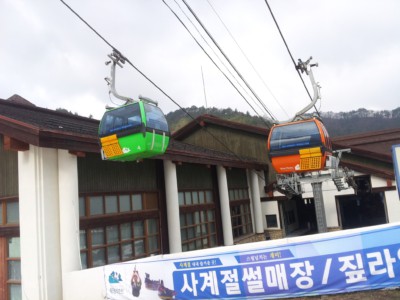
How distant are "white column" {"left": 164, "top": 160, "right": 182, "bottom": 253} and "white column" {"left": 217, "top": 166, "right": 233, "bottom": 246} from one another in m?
4.64

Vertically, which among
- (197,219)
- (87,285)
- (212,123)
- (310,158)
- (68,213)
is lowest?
(87,285)

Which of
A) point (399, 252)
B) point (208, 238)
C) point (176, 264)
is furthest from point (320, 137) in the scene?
point (208, 238)

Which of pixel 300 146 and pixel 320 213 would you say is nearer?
pixel 300 146

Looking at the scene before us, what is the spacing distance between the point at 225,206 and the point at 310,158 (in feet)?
23.3

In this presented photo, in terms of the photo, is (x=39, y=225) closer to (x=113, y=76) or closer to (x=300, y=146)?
(x=113, y=76)

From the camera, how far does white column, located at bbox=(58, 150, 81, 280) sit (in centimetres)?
901

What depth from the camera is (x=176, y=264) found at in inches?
310

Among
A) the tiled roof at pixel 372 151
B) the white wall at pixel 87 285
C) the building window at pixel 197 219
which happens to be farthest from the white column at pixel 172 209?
the tiled roof at pixel 372 151

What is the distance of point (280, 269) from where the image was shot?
7199 millimetres

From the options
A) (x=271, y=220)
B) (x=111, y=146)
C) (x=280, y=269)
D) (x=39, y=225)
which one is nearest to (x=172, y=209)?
(x=111, y=146)

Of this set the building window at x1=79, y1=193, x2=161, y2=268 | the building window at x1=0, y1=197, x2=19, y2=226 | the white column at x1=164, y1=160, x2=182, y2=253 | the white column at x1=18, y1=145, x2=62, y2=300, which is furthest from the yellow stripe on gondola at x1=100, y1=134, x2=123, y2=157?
the white column at x1=164, y1=160, x2=182, y2=253

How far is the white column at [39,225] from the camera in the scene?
8.70m

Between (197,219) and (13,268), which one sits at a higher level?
(197,219)

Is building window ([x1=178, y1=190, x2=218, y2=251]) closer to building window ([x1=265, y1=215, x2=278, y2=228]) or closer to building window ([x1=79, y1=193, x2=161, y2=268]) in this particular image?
building window ([x1=79, y1=193, x2=161, y2=268])
